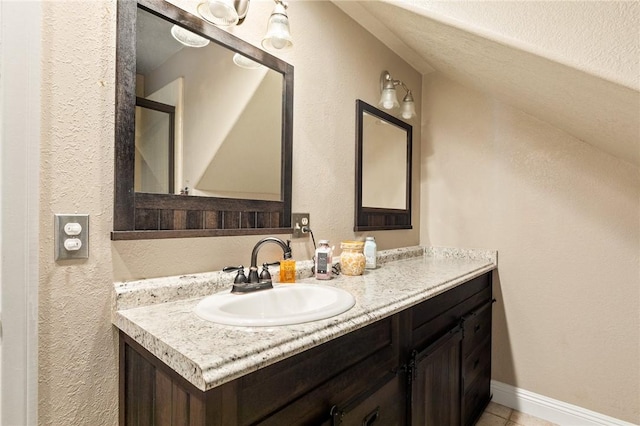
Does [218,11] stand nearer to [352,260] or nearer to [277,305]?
[277,305]

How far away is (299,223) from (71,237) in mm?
878

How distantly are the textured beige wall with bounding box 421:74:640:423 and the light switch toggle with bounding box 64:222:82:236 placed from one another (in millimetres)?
2163

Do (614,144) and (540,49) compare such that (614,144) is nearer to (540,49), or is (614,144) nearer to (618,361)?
(540,49)

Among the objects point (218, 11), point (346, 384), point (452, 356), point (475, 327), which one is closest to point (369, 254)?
point (452, 356)

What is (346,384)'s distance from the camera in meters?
0.94

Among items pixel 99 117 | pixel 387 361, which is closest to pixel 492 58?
pixel 387 361

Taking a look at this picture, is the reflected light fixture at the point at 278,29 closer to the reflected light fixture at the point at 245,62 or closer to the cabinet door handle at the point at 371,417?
the reflected light fixture at the point at 245,62

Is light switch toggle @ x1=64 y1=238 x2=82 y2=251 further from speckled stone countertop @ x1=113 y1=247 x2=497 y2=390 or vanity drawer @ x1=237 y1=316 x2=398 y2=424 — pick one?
vanity drawer @ x1=237 y1=316 x2=398 y2=424

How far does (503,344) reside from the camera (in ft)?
6.97

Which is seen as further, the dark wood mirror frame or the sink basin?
the dark wood mirror frame

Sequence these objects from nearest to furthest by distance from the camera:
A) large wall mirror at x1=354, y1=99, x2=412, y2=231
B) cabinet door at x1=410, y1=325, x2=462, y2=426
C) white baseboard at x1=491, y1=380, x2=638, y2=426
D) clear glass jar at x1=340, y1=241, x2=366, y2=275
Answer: cabinet door at x1=410, y1=325, x2=462, y2=426 → clear glass jar at x1=340, y1=241, x2=366, y2=275 → white baseboard at x1=491, y1=380, x2=638, y2=426 → large wall mirror at x1=354, y1=99, x2=412, y2=231

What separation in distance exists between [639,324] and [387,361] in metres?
1.59

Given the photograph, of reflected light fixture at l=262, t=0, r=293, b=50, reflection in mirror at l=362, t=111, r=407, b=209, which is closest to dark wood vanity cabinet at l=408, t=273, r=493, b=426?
reflection in mirror at l=362, t=111, r=407, b=209

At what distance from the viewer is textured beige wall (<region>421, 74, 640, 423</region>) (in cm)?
176
